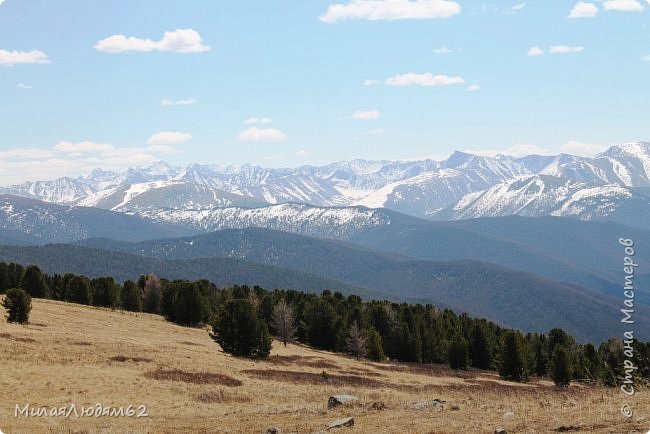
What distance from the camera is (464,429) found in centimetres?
2586

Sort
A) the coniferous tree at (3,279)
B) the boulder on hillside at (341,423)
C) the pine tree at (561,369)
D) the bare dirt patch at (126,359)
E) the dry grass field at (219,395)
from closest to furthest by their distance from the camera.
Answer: the dry grass field at (219,395), the boulder on hillside at (341,423), the bare dirt patch at (126,359), the pine tree at (561,369), the coniferous tree at (3,279)

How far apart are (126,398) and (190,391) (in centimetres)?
537

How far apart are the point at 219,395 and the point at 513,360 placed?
5671cm

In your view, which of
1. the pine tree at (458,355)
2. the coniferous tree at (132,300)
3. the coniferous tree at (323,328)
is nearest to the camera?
the pine tree at (458,355)

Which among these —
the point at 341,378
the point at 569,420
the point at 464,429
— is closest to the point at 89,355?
the point at 341,378

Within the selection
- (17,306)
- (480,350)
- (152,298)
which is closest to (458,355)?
(480,350)

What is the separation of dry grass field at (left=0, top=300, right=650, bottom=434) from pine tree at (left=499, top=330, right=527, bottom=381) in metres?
23.3

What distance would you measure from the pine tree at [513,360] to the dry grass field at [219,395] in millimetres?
23290

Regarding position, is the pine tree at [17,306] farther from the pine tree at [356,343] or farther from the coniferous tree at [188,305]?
the pine tree at [356,343]

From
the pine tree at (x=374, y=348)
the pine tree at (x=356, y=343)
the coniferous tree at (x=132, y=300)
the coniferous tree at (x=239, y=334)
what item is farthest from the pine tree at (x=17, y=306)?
the pine tree at (x=374, y=348)

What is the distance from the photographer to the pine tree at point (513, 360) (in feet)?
285

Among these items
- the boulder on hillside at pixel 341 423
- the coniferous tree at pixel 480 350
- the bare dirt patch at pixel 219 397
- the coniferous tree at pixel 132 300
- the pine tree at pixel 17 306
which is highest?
the boulder on hillside at pixel 341 423

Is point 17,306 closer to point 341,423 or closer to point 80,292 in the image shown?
point 80,292

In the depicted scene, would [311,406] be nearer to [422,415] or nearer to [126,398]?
[422,415]
